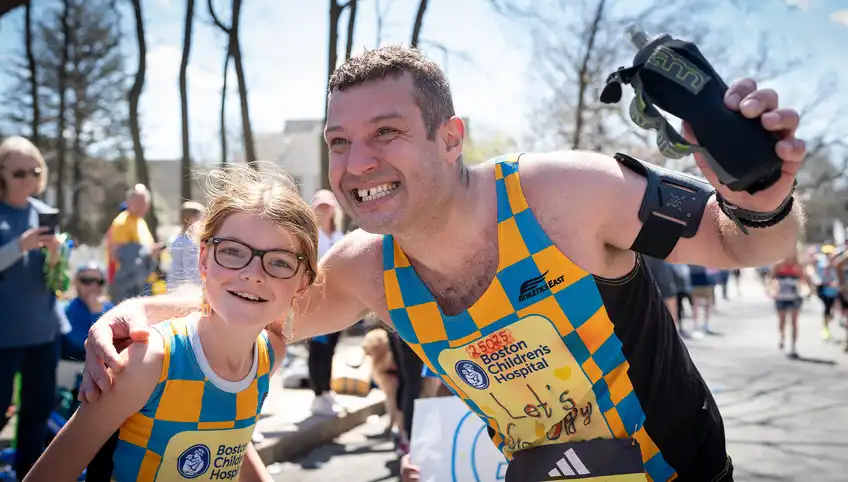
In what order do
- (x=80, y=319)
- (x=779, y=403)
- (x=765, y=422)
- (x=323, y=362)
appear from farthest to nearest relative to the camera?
(x=779, y=403) < (x=765, y=422) < (x=323, y=362) < (x=80, y=319)

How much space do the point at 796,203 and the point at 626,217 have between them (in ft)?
1.38

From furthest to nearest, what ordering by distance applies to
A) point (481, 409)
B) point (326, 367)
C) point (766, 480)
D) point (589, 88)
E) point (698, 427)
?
point (589, 88)
point (326, 367)
point (766, 480)
point (481, 409)
point (698, 427)

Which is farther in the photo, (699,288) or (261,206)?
(699,288)

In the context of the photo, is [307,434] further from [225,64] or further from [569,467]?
[225,64]

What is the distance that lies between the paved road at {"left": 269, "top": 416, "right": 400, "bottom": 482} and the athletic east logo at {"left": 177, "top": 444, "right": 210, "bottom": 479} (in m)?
2.98

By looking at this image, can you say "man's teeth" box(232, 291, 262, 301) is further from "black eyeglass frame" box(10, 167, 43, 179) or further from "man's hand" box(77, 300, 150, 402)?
"black eyeglass frame" box(10, 167, 43, 179)

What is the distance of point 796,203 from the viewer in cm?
170

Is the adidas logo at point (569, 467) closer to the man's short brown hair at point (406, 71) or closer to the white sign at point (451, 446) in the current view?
the man's short brown hair at point (406, 71)

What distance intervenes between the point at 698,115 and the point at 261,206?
1362mm

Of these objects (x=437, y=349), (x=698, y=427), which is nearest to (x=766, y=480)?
(x=698, y=427)

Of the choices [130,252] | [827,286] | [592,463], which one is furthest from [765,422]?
[827,286]

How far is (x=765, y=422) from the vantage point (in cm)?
683

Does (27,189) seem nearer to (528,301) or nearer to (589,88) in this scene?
(528,301)

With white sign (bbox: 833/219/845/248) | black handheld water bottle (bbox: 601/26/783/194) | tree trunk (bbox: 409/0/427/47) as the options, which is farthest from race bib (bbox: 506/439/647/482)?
white sign (bbox: 833/219/845/248)
